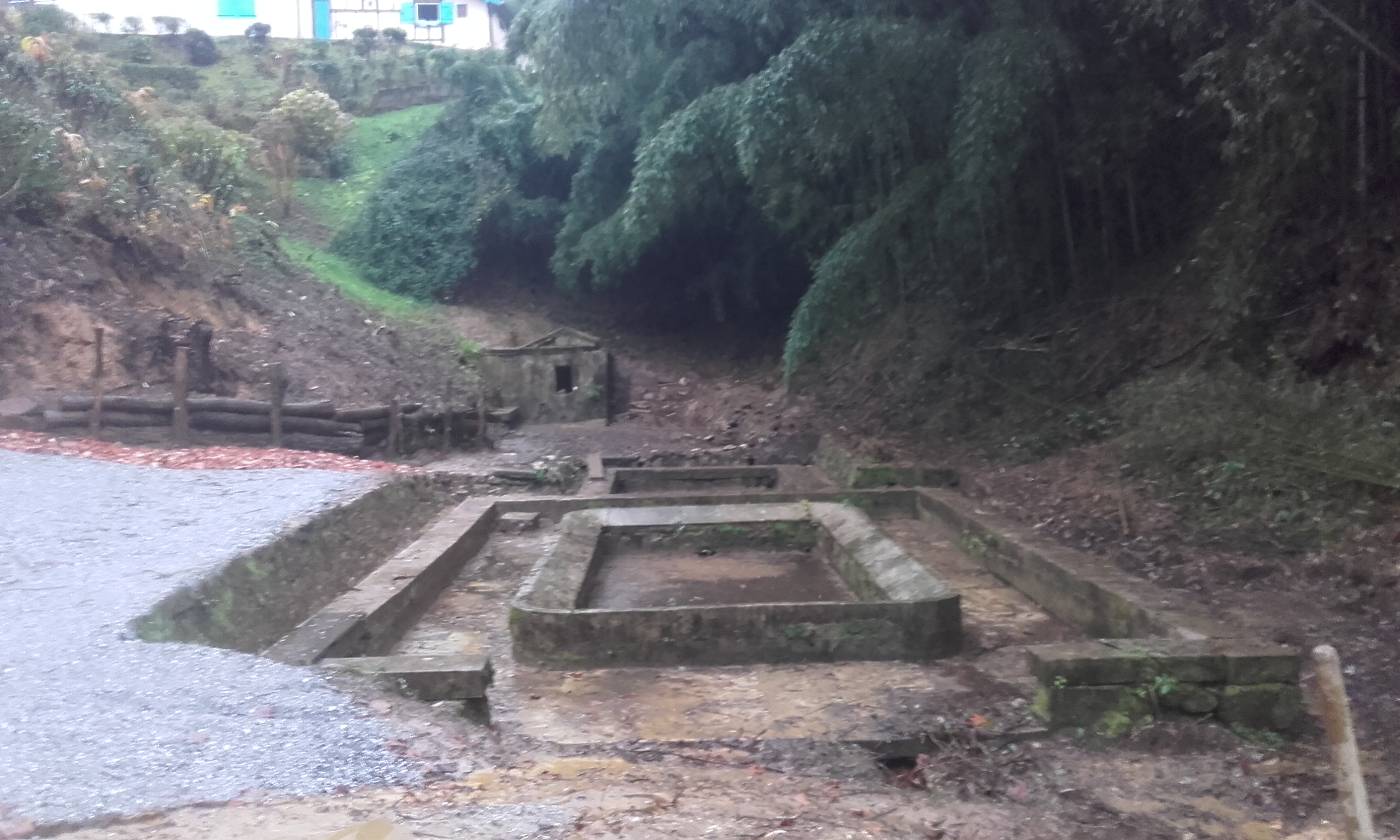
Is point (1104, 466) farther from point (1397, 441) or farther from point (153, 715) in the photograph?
point (153, 715)

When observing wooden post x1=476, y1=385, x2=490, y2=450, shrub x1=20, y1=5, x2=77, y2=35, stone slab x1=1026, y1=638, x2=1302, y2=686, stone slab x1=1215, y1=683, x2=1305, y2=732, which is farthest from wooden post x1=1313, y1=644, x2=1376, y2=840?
shrub x1=20, y1=5, x2=77, y2=35

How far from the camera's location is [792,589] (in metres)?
6.70

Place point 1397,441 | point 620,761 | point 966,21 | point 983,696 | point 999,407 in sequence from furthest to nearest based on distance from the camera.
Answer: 1. point 999,407
2. point 966,21
3. point 1397,441
4. point 983,696
5. point 620,761

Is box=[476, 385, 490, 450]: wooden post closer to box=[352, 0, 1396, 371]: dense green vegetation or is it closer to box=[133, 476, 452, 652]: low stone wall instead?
box=[352, 0, 1396, 371]: dense green vegetation

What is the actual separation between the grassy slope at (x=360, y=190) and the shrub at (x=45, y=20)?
6.46 metres

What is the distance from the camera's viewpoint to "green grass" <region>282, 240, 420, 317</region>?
19969mm

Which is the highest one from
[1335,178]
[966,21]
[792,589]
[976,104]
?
[966,21]

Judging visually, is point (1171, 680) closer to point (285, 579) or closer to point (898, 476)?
point (285, 579)

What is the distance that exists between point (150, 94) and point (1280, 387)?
72.6 ft

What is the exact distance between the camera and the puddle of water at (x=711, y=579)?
6457mm

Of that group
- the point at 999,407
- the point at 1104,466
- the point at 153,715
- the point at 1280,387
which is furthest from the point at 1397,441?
the point at 153,715

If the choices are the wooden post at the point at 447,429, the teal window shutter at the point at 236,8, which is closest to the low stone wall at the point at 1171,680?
the wooden post at the point at 447,429

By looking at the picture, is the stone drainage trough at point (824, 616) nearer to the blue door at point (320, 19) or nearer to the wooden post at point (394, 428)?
the wooden post at point (394, 428)

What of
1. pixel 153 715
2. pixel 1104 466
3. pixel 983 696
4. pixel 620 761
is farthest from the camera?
pixel 1104 466
